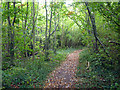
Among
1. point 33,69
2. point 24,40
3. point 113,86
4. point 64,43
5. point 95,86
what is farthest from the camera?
point 64,43

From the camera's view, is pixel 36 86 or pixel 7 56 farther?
pixel 7 56

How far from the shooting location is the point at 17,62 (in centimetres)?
688

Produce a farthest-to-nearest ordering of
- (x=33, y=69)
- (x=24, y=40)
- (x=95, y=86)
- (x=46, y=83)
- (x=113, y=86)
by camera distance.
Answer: (x=33, y=69), (x=24, y=40), (x=46, y=83), (x=95, y=86), (x=113, y=86)

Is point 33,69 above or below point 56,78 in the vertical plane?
above

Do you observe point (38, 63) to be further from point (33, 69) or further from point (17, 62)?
point (17, 62)

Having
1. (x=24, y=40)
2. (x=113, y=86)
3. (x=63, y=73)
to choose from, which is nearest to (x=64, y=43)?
(x=63, y=73)

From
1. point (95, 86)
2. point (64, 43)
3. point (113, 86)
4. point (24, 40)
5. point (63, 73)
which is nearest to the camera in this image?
point (113, 86)

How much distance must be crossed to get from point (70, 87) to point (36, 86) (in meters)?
1.87

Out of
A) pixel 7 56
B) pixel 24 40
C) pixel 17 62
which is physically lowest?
pixel 17 62

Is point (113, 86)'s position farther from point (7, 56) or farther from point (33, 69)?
point (7, 56)

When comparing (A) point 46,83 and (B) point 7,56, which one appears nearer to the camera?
(A) point 46,83

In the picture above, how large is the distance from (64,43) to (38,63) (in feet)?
41.5

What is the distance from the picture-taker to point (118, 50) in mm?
4727

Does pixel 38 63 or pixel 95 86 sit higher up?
pixel 38 63
